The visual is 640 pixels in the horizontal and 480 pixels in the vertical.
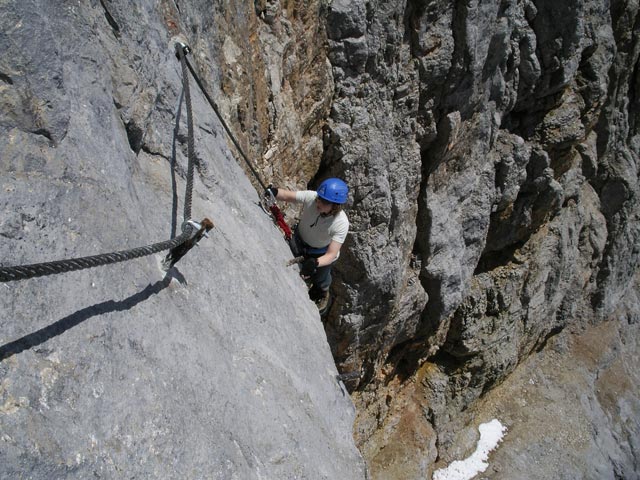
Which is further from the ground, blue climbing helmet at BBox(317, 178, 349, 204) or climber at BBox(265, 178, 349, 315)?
blue climbing helmet at BBox(317, 178, 349, 204)

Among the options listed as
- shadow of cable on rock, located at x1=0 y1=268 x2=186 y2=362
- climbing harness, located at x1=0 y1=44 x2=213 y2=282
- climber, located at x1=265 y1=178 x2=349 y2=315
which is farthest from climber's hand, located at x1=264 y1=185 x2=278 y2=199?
shadow of cable on rock, located at x1=0 y1=268 x2=186 y2=362

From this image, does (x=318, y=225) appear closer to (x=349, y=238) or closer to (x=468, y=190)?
(x=349, y=238)

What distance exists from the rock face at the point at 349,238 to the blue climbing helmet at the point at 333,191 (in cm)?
113

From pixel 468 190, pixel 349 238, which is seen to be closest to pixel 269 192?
pixel 349 238

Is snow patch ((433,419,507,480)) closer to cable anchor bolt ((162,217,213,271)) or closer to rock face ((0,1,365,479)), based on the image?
rock face ((0,1,365,479))

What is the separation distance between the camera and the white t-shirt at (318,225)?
290 inches

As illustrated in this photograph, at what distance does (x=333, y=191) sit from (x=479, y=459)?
15447mm

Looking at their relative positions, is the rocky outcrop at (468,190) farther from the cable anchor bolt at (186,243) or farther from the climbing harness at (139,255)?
the cable anchor bolt at (186,243)

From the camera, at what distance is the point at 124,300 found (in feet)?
10.3

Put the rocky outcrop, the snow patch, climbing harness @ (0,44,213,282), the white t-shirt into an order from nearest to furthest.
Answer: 1. climbing harness @ (0,44,213,282)
2. the white t-shirt
3. the rocky outcrop
4. the snow patch

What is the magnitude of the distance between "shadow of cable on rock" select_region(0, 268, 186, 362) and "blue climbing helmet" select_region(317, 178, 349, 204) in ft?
11.9

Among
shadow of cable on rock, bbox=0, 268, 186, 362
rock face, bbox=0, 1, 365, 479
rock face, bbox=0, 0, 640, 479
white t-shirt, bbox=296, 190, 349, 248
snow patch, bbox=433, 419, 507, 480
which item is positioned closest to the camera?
shadow of cable on rock, bbox=0, 268, 186, 362

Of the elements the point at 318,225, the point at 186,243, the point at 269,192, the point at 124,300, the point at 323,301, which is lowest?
the point at 323,301

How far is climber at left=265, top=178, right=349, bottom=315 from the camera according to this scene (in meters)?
6.90
